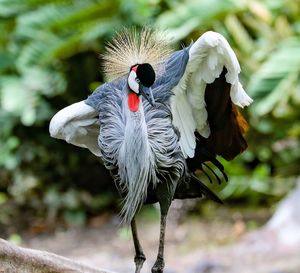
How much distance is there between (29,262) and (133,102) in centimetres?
70

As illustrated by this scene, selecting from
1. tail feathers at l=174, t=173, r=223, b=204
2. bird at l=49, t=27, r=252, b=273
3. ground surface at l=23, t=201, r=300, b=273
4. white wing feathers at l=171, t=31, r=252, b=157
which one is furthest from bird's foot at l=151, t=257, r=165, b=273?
ground surface at l=23, t=201, r=300, b=273

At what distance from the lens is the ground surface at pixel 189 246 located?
5.58 metres

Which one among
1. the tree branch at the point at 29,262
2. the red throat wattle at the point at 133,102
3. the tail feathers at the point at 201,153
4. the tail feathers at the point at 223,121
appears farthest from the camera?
the tail feathers at the point at 201,153

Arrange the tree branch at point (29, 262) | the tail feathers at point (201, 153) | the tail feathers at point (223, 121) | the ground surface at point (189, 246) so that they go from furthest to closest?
the ground surface at point (189, 246), the tail feathers at point (201, 153), the tail feathers at point (223, 121), the tree branch at point (29, 262)

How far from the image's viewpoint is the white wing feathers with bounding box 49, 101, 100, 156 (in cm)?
321

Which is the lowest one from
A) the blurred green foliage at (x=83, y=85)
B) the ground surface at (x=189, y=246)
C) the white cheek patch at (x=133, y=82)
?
the white cheek patch at (x=133, y=82)

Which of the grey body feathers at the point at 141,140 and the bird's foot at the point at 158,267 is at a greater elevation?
the grey body feathers at the point at 141,140

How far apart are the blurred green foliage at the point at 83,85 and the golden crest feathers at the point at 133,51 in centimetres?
364

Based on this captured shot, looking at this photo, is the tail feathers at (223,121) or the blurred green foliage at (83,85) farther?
the blurred green foliage at (83,85)

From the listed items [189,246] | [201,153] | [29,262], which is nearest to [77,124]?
[201,153]

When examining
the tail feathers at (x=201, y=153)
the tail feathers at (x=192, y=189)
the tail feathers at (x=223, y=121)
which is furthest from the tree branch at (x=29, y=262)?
the tail feathers at (x=223, y=121)

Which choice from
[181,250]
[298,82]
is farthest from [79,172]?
[298,82]

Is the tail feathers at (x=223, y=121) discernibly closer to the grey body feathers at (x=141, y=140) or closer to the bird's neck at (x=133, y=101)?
the grey body feathers at (x=141, y=140)

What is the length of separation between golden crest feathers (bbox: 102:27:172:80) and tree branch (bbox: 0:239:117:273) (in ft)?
2.40
